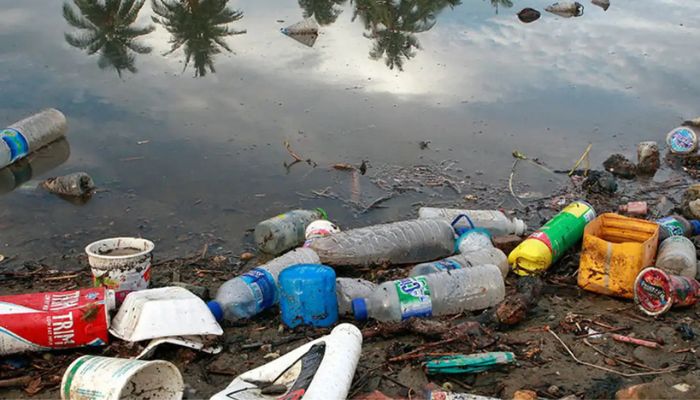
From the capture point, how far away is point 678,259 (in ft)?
14.1

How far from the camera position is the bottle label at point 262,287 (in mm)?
3943

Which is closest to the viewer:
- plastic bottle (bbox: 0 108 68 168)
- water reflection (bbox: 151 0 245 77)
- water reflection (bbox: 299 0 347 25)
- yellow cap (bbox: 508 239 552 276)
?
yellow cap (bbox: 508 239 552 276)

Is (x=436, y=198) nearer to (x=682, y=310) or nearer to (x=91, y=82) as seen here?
(x=682, y=310)

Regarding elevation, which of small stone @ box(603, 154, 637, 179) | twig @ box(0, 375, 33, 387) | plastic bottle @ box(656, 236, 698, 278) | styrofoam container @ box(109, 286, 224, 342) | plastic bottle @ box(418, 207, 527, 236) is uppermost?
styrofoam container @ box(109, 286, 224, 342)

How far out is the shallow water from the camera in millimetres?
5457

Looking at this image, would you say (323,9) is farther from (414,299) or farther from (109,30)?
(414,299)

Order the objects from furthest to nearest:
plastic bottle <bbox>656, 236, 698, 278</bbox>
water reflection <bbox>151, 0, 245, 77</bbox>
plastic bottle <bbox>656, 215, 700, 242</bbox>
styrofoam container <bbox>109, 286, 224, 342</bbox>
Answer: water reflection <bbox>151, 0, 245, 77</bbox>
plastic bottle <bbox>656, 215, 700, 242</bbox>
plastic bottle <bbox>656, 236, 698, 278</bbox>
styrofoam container <bbox>109, 286, 224, 342</bbox>

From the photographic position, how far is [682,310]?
4.05 meters

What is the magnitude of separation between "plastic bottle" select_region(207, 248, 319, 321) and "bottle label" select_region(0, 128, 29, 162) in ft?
9.38

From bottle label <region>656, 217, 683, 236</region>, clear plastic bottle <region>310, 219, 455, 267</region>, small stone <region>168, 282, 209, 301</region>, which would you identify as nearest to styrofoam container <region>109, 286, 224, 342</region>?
small stone <region>168, 282, 209, 301</region>

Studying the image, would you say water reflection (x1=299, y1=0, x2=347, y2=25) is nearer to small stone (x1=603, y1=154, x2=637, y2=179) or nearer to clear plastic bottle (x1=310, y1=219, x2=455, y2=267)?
small stone (x1=603, y1=154, x2=637, y2=179)

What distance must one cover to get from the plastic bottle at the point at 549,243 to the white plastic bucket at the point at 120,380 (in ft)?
7.93

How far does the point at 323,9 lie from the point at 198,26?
2080mm

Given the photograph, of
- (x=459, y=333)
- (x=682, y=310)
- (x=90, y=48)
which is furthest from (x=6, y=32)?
(x=682, y=310)
